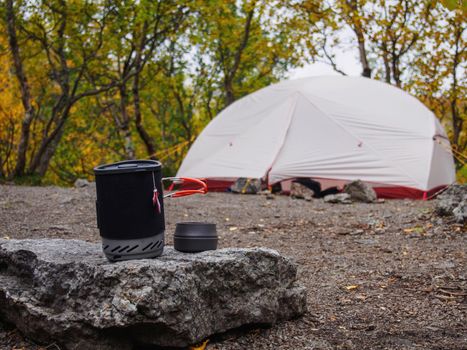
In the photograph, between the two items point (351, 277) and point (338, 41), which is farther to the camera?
point (338, 41)

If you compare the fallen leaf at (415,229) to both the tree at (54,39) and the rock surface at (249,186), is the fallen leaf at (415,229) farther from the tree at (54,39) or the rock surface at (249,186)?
the tree at (54,39)

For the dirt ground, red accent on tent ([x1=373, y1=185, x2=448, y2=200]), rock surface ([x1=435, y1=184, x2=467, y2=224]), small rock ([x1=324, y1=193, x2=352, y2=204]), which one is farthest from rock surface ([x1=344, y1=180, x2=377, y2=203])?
rock surface ([x1=435, y1=184, x2=467, y2=224])

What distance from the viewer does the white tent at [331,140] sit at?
10.2m

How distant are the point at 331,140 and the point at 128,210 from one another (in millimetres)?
8039

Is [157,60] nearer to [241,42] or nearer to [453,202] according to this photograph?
[241,42]

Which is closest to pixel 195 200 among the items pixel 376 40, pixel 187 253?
pixel 187 253

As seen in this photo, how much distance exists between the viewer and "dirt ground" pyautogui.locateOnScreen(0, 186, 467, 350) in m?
3.25

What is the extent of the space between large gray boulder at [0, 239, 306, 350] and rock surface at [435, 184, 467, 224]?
3.75 m

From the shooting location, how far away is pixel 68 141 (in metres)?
17.7

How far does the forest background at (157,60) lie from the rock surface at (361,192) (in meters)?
3.61

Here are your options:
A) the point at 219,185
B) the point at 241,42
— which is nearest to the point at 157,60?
the point at 241,42

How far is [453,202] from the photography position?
6.70 metres

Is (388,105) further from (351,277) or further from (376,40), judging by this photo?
(351,277)

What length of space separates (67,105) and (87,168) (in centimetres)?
646
